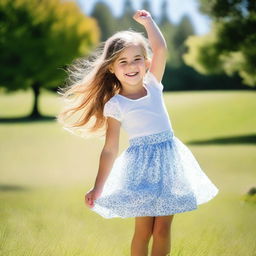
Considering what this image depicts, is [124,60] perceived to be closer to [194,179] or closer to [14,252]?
[194,179]

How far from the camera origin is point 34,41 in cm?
2888

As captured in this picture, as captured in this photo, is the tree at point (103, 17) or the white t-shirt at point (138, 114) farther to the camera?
the tree at point (103, 17)

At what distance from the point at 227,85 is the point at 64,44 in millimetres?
16745

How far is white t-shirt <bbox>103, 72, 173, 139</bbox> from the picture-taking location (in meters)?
3.56

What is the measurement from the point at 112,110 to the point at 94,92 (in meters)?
0.33

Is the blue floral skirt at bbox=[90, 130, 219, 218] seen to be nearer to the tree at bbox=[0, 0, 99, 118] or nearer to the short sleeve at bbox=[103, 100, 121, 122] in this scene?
the short sleeve at bbox=[103, 100, 121, 122]

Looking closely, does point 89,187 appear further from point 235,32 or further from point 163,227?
point 235,32

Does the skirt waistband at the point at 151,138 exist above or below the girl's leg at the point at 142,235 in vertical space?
above

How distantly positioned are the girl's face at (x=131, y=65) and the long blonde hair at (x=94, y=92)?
0.05 meters

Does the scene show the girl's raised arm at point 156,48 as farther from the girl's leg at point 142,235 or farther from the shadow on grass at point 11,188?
the shadow on grass at point 11,188

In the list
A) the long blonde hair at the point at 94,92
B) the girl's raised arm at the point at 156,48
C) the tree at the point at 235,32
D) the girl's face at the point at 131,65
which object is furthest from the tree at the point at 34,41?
the girl's face at the point at 131,65

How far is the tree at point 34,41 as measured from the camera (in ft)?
94.0

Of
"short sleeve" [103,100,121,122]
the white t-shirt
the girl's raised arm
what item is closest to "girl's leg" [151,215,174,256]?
the white t-shirt

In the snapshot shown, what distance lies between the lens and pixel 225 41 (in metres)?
18.3
